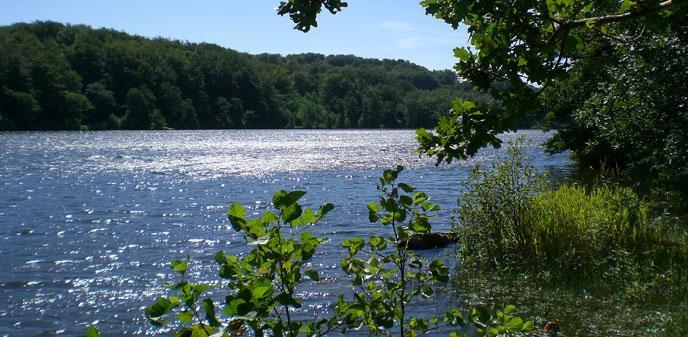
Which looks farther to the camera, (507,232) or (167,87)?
(167,87)

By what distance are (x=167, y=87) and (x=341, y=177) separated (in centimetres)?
12075

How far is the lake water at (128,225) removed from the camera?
45.2ft

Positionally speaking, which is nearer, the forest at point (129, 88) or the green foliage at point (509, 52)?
the green foliage at point (509, 52)

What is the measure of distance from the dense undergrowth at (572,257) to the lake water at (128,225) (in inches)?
70.8

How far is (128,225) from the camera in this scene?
2448 centimetres

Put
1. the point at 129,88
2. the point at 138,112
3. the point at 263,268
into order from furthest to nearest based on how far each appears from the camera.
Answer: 1. the point at 129,88
2. the point at 138,112
3. the point at 263,268

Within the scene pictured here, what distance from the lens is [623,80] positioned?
16656mm

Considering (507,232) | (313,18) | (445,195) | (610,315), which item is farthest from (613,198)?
(445,195)

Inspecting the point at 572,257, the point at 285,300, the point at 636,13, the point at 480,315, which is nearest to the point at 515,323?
the point at 480,315

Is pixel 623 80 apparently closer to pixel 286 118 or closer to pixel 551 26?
pixel 551 26

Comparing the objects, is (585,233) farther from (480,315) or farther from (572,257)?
(480,315)

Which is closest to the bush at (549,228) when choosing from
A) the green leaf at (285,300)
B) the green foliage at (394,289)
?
the green foliage at (394,289)

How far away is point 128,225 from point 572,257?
18048mm

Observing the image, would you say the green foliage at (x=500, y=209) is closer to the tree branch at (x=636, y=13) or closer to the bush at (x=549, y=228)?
the bush at (x=549, y=228)
